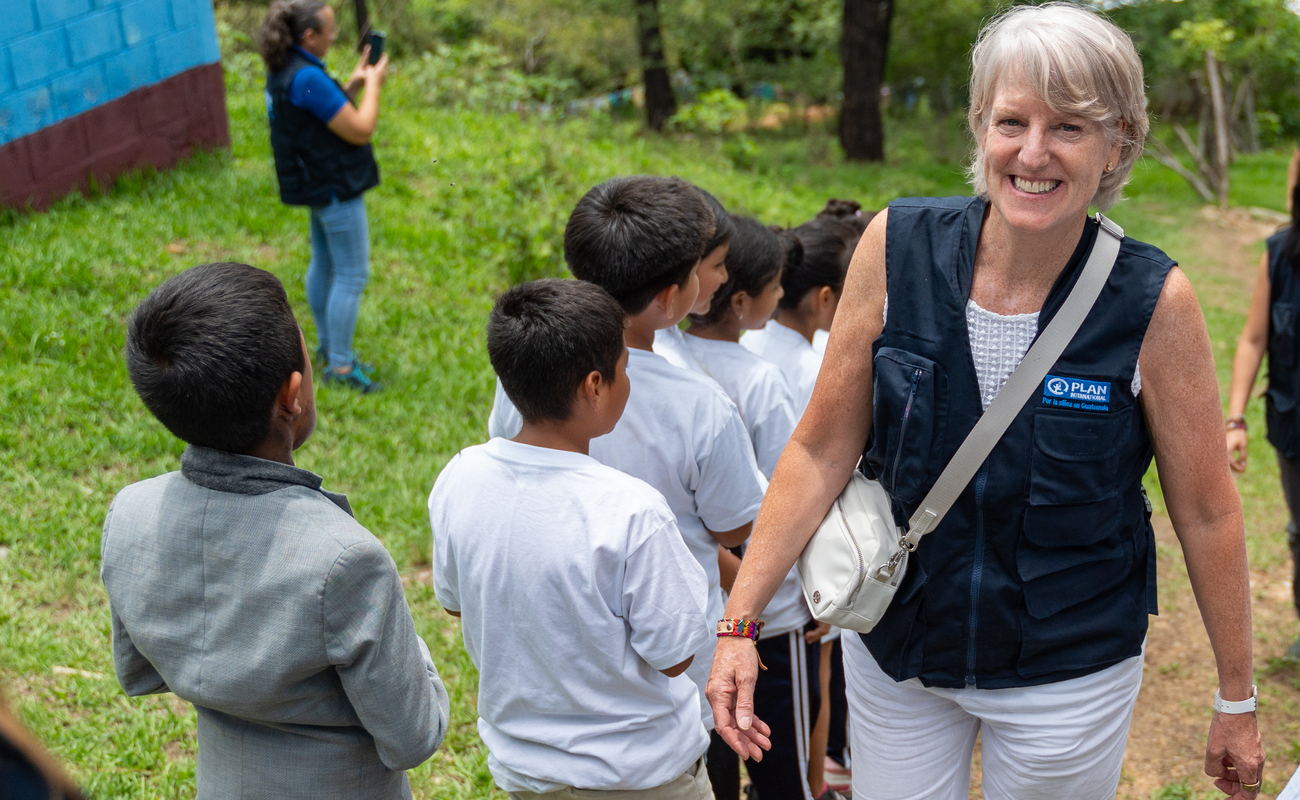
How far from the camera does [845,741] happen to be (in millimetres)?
3260

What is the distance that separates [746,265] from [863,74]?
12206mm

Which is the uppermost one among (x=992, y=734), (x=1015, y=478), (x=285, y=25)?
(x=285, y=25)

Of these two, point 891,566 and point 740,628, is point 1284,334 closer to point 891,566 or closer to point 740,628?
point 891,566

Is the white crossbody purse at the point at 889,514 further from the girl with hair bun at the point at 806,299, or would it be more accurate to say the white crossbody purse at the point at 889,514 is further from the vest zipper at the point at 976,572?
the girl with hair bun at the point at 806,299

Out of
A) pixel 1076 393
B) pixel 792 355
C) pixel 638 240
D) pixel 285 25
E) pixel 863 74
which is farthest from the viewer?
pixel 863 74

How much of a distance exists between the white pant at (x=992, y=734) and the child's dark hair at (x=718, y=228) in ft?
3.26

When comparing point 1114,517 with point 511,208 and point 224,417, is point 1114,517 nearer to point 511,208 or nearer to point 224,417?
point 224,417

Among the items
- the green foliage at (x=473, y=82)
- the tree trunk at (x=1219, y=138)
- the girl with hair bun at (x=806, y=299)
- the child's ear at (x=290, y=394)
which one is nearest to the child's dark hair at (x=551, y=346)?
the child's ear at (x=290, y=394)

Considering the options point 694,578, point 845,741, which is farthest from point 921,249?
point 845,741

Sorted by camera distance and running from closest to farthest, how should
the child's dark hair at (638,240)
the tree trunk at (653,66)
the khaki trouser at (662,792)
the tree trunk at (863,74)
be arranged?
the khaki trouser at (662,792) < the child's dark hair at (638,240) < the tree trunk at (863,74) < the tree trunk at (653,66)

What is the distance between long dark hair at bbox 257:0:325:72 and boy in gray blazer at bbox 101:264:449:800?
3421 mm

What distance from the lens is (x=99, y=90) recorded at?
6.41 meters

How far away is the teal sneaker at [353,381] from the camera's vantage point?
5156 mm

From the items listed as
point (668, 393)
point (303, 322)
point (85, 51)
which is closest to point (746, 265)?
point (668, 393)
